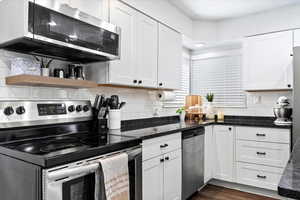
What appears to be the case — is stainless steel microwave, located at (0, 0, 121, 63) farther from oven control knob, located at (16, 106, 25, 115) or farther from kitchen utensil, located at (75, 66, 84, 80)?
oven control knob, located at (16, 106, 25, 115)

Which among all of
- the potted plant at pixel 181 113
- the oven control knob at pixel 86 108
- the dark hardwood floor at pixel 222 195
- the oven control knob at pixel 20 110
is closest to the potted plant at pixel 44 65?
the oven control knob at pixel 20 110

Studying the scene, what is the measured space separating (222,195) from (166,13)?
8.40 ft

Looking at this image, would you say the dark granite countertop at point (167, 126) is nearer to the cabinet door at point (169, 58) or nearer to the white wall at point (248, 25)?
the cabinet door at point (169, 58)

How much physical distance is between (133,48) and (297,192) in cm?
188

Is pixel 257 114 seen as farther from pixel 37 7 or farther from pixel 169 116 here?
pixel 37 7

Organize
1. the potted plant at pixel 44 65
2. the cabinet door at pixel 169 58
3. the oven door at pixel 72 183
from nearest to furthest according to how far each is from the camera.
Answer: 1. the oven door at pixel 72 183
2. the potted plant at pixel 44 65
3. the cabinet door at pixel 169 58

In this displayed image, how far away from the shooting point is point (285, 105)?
9.64ft

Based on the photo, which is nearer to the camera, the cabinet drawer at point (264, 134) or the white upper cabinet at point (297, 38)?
the cabinet drawer at point (264, 134)

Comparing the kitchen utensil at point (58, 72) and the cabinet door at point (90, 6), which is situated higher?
the cabinet door at point (90, 6)

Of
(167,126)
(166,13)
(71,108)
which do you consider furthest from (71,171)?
(166,13)

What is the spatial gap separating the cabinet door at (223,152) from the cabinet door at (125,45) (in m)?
1.65

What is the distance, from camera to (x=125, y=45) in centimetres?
215

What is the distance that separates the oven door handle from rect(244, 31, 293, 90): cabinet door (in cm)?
273

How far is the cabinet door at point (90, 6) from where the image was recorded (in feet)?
5.65
